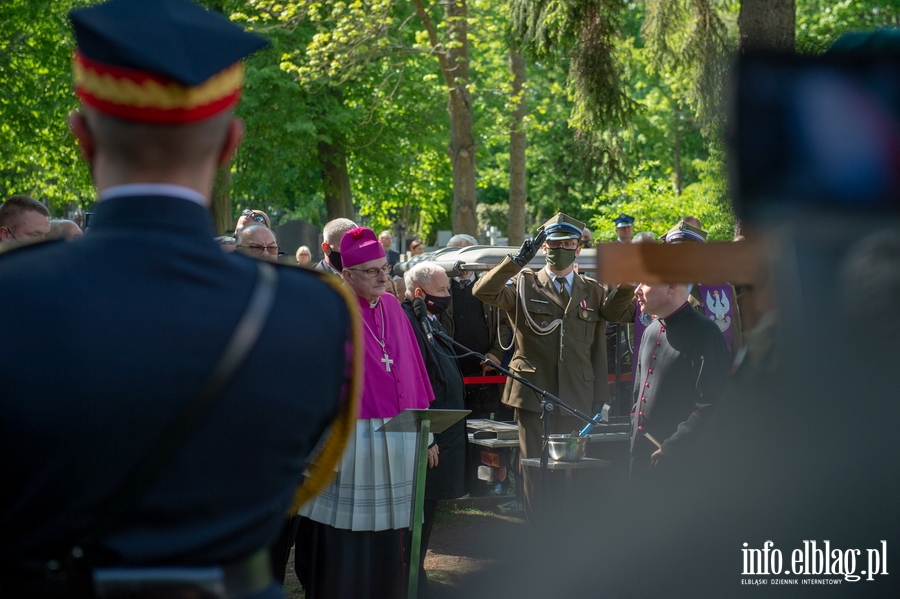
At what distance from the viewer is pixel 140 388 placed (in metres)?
1.49

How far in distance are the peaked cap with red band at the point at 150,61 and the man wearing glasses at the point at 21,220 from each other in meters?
3.76

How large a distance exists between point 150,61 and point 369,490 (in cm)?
339

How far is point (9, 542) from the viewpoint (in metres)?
1.49

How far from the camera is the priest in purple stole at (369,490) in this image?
4688 millimetres

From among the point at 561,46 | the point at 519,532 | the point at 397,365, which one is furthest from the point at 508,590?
the point at 561,46

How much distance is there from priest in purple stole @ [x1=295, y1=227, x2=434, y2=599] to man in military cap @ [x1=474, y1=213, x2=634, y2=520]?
2017 mm

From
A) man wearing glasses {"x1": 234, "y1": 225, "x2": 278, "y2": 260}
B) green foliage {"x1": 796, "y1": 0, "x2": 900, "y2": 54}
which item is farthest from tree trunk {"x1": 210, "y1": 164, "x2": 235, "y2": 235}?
Answer: man wearing glasses {"x1": 234, "y1": 225, "x2": 278, "y2": 260}

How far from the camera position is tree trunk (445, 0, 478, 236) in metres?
16.1

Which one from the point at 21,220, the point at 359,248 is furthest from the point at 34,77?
the point at 359,248

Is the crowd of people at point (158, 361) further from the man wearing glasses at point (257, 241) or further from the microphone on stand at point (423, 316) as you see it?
the man wearing glasses at point (257, 241)

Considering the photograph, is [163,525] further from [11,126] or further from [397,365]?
[11,126]

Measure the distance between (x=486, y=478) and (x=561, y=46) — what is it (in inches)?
178

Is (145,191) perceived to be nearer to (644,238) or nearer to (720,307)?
(644,238)

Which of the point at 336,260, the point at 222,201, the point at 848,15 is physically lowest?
the point at 336,260
